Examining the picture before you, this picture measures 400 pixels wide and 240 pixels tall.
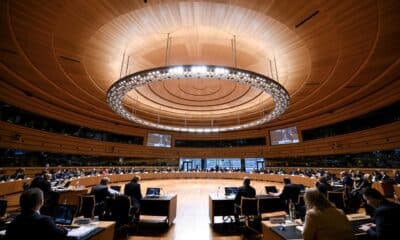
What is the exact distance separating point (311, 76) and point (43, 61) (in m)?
10.4

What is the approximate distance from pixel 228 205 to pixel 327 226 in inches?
166

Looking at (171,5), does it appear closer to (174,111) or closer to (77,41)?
(77,41)

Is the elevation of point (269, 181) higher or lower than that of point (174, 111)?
lower

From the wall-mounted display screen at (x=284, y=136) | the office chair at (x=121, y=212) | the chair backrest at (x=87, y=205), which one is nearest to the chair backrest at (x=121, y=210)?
the office chair at (x=121, y=212)

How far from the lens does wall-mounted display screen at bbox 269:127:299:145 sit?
55.8 ft

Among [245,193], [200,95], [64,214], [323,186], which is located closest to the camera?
[64,214]

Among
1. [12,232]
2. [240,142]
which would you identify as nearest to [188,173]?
[240,142]

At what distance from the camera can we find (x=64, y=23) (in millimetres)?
5023

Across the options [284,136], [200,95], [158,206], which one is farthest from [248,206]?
[284,136]

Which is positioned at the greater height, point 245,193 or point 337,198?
point 245,193

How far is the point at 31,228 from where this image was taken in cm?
196

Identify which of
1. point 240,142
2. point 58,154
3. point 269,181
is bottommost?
point 269,181

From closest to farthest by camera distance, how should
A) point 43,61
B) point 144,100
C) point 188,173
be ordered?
point 43,61 → point 144,100 → point 188,173

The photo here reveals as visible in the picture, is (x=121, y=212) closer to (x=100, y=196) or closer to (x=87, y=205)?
(x=87, y=205)
